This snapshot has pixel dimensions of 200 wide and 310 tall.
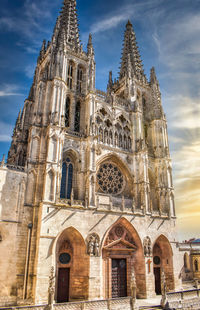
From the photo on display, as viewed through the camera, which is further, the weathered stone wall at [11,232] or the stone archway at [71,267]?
the stone archway at [71,267]

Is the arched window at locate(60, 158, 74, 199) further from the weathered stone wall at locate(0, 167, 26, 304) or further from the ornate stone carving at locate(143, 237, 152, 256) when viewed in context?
the ornate stone carving at locate(143, 237, 152, 256)

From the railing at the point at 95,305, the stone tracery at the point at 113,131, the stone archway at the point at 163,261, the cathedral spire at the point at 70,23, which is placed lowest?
the railing at the point at 95,305

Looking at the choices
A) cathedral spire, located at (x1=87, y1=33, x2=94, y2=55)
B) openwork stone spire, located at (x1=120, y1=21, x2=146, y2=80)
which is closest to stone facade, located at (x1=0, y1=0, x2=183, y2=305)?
cathedral spire, located at (x1=87, y1=33, x2=94, y2=55)

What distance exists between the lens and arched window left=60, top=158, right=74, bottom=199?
739 inches

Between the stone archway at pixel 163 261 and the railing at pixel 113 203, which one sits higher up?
the railing at pixel 113 203

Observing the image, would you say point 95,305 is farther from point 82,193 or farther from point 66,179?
point 66,179

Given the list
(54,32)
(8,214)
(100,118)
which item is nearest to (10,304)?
(8,214)

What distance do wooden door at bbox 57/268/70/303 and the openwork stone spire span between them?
22.9 metres

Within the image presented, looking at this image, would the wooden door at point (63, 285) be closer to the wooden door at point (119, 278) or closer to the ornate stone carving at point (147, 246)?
the wooden door at point (119, 278)

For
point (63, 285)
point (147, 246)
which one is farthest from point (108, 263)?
point (147, 246)

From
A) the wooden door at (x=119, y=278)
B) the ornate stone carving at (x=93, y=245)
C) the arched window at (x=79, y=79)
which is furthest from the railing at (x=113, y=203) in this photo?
the arched window at (x=79, y=79)

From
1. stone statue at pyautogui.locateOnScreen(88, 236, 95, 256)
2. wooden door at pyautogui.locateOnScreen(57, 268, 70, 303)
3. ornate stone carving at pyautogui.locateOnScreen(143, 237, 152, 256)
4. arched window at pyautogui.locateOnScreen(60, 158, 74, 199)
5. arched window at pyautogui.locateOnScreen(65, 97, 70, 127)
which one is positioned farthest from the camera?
arched window at pyautogui.locateOnScreen(65, 97, 70, 127)

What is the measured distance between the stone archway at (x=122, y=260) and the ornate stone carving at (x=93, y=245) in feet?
3.03

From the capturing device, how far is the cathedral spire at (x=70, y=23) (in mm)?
26119
